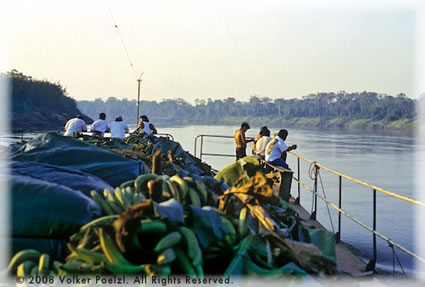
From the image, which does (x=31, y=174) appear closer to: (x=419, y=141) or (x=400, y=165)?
(x=400, y=165)

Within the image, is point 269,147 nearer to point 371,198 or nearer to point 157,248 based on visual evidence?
point 157,248

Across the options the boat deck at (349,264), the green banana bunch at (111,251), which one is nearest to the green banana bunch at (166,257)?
the green banana bunch at (111,251)

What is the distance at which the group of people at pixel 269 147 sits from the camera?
29.4 ft

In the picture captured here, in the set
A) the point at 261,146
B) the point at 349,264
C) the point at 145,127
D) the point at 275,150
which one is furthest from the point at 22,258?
the point at 145,127

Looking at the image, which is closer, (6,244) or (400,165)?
(6,244)

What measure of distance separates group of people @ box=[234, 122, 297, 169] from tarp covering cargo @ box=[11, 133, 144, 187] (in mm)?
4784

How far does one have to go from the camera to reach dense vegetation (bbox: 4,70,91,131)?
163ft

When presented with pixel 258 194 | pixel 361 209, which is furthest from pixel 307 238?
pixel 361 209

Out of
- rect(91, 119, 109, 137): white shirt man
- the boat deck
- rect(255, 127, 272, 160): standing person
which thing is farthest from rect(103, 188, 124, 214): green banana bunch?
rect(91, 119, 109, 137): white shirt man

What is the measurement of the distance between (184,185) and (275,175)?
5.53 metres

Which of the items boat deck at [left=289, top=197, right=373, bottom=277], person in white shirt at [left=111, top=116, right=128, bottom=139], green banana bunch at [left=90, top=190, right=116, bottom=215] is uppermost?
person in white shirt at [left=111, top=116, right=128, bottom=139]

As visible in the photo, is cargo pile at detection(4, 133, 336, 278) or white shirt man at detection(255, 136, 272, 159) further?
white shirt man at detection(255, 136, 272, 159)

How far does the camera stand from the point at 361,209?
66.4ft

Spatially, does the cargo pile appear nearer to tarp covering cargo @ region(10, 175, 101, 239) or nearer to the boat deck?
tarp covering cargo @ region(10, 175, 101, 239)
